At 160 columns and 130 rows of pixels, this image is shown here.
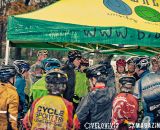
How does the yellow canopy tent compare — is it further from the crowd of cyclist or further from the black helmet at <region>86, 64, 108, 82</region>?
the black helmet at <region>86, 64, 108, 82</region>

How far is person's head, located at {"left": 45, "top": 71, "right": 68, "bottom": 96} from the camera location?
6.56 metres

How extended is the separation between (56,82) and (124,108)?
→ 1.30 m

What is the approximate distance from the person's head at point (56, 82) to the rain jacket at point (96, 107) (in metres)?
0.49

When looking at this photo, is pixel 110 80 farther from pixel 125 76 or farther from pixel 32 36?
pixel 32 36

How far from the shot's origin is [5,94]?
7.16m

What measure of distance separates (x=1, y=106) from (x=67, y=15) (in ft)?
10.2

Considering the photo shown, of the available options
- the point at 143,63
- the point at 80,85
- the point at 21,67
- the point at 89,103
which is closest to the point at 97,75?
the point at 89,103

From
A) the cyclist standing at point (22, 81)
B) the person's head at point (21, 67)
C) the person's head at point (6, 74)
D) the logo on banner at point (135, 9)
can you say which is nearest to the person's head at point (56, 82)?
the person's head at point (6, 74)

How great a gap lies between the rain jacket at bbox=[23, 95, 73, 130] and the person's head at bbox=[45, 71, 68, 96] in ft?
0.33

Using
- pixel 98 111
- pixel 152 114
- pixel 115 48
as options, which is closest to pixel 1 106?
pixel 98 111

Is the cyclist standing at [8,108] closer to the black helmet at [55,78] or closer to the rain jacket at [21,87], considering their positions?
the black helmet at [55,78]

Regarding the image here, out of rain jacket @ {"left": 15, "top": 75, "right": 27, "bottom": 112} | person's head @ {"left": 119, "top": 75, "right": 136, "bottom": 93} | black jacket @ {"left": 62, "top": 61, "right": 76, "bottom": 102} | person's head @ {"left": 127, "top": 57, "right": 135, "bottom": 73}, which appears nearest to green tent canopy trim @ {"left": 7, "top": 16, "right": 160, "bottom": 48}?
black jacket @ {"left": 62, "top": 61, "right": 76, "bottom": 102}

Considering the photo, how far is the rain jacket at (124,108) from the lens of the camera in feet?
22.9

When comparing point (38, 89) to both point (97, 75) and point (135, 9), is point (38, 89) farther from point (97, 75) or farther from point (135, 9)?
point (135, 9)
